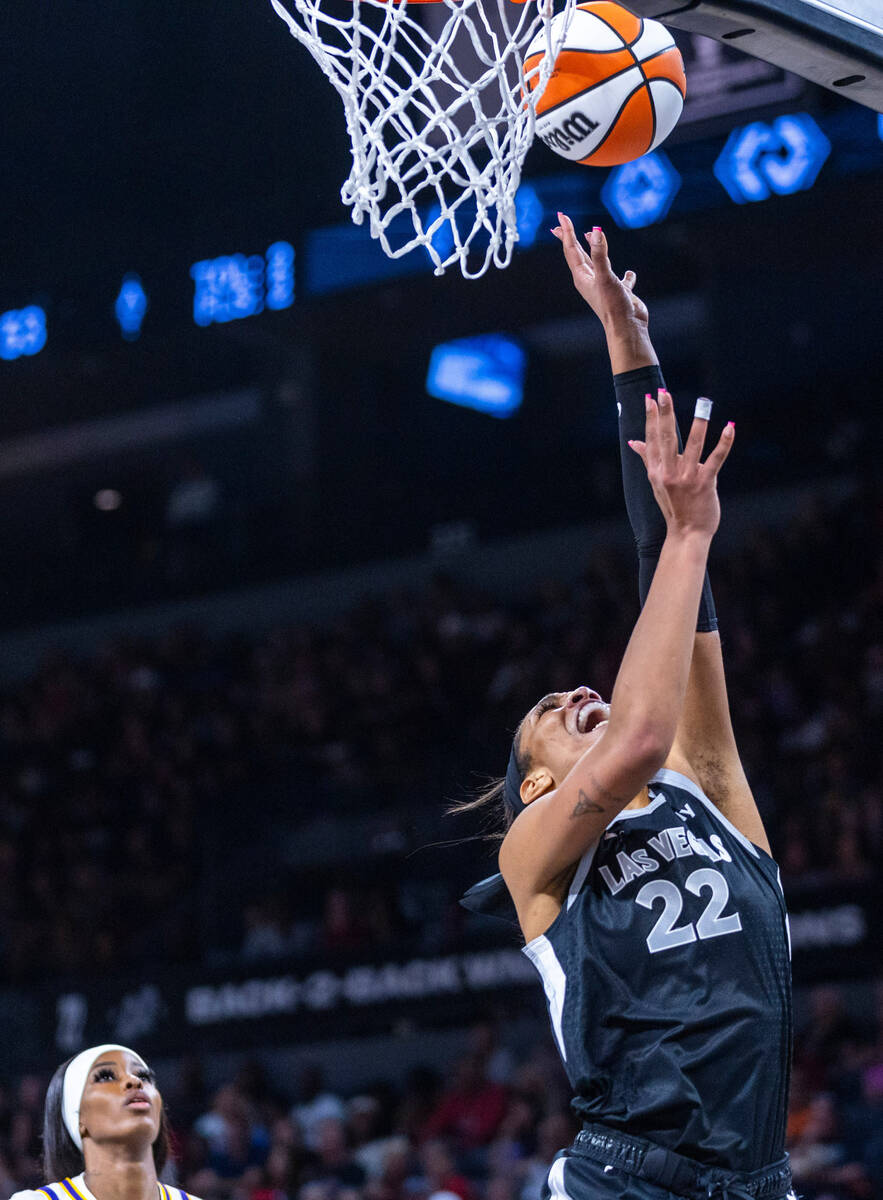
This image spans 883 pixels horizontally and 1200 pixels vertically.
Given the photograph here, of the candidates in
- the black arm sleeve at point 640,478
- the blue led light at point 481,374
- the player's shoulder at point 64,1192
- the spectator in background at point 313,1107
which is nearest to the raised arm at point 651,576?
the black arm sleeve at point 640,478

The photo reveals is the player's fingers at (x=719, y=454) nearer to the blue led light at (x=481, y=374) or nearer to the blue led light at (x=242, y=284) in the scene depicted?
the blue led light at (x=242, y=284)

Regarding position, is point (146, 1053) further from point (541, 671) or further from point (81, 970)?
point (541, 671)

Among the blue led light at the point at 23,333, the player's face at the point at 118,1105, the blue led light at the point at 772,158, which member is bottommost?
the player's face at the point at 118,1105

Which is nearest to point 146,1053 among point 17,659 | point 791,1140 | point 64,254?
point 791,1140

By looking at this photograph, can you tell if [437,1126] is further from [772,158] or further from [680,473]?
[680,473]

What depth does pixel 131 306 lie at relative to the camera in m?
10.2

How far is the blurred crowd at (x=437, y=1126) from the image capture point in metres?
7.49

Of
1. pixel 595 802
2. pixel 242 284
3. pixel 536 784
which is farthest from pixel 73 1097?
pixel 242 284

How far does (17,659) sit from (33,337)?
6098 millimetres

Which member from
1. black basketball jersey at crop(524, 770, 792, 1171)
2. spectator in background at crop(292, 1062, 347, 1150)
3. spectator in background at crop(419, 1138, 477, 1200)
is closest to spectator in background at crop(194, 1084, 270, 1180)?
spectator in background at crop(292, 1062, 347, 1150)

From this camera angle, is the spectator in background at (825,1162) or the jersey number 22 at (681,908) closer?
the jersey number 22 at (681,908)

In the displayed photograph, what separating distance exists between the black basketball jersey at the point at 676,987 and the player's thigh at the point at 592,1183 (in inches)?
2.7

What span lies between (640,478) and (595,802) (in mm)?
754

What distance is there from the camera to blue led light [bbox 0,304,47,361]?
34.3 ft
